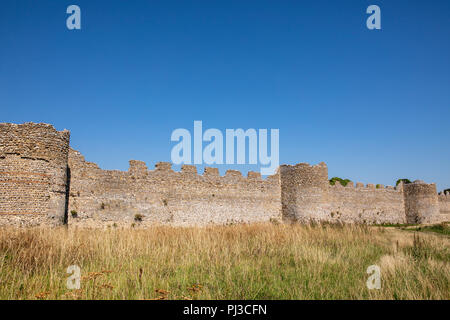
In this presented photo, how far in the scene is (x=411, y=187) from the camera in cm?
2852

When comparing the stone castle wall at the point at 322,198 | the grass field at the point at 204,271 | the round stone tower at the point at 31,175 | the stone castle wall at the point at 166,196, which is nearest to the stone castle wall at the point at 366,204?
the stone castle wall at the point at 322,198

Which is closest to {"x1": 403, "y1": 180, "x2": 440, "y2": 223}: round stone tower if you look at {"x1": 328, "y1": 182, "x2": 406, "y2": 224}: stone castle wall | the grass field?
{"x1": 328, "y1": 182, "x2": 406, "y2": 224}: stone castle wall

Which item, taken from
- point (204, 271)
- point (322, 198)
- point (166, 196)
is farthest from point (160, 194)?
point (322, 198)

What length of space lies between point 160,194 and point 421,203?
24.1m

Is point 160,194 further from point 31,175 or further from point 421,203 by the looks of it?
point 421,203

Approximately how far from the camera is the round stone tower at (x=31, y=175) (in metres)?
10.8

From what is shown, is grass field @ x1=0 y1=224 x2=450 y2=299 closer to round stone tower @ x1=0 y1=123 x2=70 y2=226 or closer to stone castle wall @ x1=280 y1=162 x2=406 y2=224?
round stone tower @ x1=0 y1=123 x2=70 y2=226

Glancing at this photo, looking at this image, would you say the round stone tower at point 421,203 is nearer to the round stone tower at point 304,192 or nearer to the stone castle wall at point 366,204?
the stone castle wall at point 366,204

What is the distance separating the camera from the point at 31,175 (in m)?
11.2

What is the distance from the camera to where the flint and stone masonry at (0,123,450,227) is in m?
11.1
